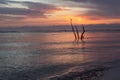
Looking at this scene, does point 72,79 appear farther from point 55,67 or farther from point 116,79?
point 55,67

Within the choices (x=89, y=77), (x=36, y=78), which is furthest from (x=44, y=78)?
(x=89, y=77)

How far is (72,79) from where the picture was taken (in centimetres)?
1803

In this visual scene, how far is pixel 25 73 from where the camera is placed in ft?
65.6

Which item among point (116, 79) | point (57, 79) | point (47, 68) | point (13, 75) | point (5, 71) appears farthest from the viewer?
point (47, 68)

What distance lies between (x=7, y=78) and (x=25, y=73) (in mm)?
2255

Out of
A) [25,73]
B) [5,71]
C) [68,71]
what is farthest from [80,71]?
[5,71]

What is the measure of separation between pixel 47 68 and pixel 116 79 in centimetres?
814

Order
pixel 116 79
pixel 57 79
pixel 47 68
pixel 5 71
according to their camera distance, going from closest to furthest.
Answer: pixel 116 79
pixel 57 79
pixel 5 71
pixel 47 68

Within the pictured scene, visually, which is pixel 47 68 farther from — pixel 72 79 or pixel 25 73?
pixel 72 79

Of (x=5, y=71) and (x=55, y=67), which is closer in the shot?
(x=5, y=71)

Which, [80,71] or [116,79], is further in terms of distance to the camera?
[80,71]

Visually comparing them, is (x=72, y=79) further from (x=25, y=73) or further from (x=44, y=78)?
(x=25, y=73)

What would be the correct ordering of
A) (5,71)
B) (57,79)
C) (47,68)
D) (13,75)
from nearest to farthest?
(57,79), (13,75), (5,71), (47,68)

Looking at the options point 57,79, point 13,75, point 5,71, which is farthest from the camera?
point 5,71
